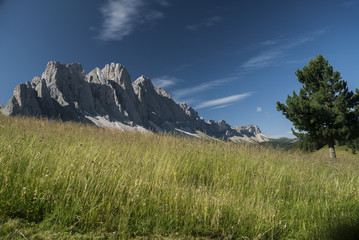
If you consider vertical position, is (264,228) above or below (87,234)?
below

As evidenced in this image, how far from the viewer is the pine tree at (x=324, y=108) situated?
20391mm

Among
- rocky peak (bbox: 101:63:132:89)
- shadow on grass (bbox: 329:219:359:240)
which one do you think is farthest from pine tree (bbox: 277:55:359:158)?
rocky peak (bbox: 101:63:132:89)

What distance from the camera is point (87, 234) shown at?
2.72 meters

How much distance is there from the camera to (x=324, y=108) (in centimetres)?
2073

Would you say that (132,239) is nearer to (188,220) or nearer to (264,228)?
(188,220)

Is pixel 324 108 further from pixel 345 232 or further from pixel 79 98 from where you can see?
pixel 79 98

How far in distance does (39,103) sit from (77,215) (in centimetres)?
13814

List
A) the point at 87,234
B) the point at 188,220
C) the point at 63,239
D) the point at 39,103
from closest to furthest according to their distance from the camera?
the point at 63,239 < the point at 87,234 < the point at 188,220 < the point at 39,103

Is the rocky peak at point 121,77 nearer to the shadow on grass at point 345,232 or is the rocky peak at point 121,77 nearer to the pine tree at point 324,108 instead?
the pine tree at point 324,108

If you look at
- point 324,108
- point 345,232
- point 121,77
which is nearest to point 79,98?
point 121,77

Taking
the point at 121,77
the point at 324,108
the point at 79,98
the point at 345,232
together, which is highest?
the point at 121,77

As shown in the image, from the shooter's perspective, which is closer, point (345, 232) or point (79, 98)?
point (345, 232)

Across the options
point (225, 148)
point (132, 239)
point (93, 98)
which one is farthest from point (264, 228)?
point (93, 98)

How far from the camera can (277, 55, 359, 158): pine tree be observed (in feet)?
66.9
